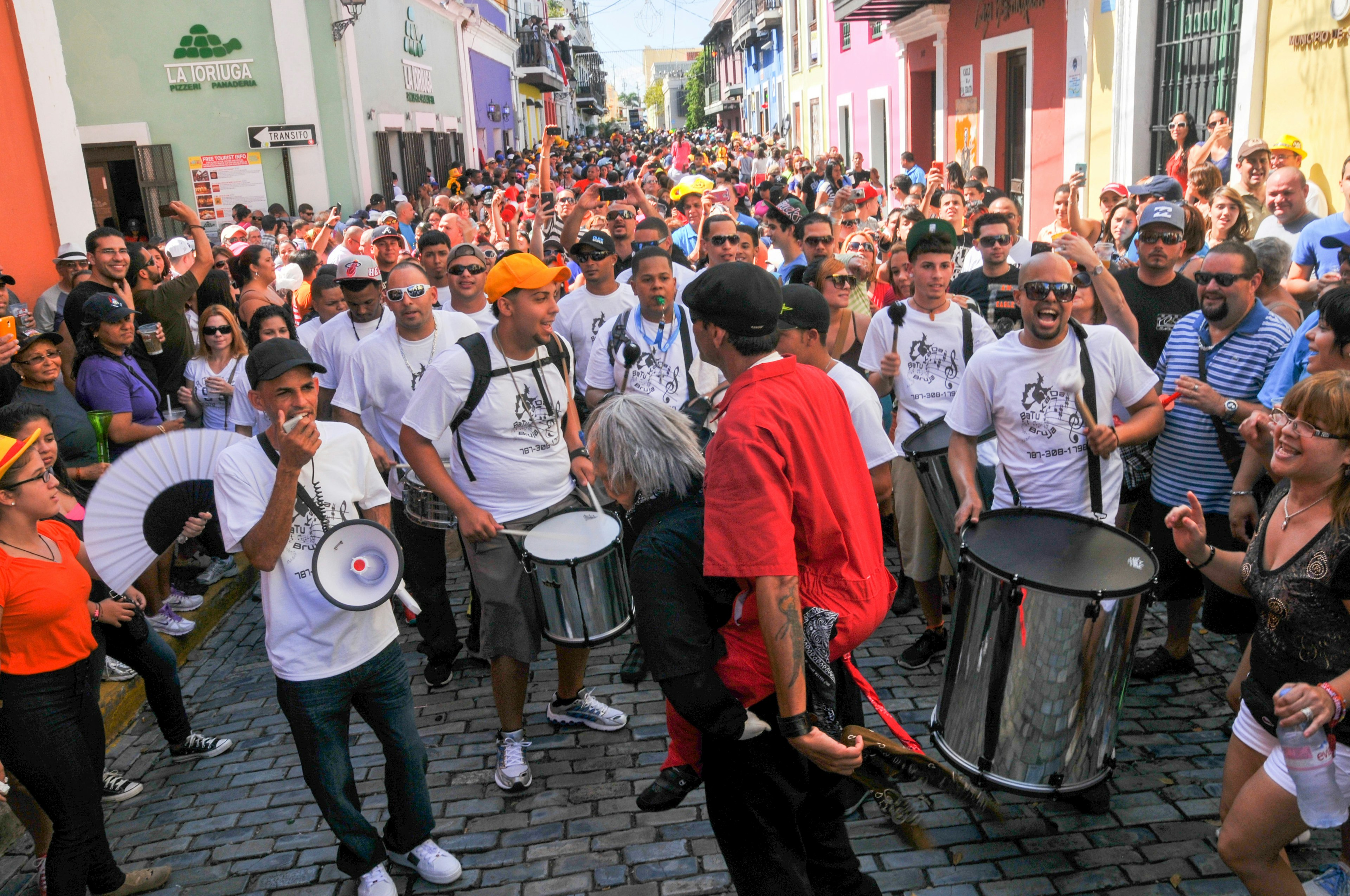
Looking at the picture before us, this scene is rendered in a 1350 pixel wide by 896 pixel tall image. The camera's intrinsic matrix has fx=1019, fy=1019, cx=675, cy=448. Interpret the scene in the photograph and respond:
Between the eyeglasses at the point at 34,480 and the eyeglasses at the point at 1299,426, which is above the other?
the eyeglasses at the point at 1299,426

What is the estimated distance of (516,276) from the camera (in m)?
4.34

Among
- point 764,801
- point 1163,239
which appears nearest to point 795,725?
point 764,801

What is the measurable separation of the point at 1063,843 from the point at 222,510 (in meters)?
3.19

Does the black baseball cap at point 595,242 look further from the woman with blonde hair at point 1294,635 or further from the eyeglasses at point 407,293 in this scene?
the woman with blonde hair at point 1294,635

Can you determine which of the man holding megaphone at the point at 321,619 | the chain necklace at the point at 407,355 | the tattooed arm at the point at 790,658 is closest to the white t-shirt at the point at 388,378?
the chain necklace at the point at 407,355

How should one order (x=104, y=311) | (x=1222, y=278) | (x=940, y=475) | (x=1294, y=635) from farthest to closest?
(x=104, y=311)
(x=940, y=475)
(x=1222, y=278)
(x=1294, y=635)

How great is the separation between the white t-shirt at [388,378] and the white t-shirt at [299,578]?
171cm

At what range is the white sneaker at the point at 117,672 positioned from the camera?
210 inches

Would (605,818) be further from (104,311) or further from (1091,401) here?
(104,311)

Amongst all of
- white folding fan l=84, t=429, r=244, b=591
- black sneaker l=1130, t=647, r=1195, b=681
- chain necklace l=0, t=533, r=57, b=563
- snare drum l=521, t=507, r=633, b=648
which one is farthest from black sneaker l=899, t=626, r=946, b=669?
chain necklace l=0, t=533, r=57, b=563

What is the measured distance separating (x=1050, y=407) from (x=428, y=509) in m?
2.83

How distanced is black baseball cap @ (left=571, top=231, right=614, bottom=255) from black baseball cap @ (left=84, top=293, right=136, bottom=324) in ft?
8.77

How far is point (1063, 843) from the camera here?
370 cm

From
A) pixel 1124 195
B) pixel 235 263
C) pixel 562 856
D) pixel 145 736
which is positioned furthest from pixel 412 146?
pixel 562 856
